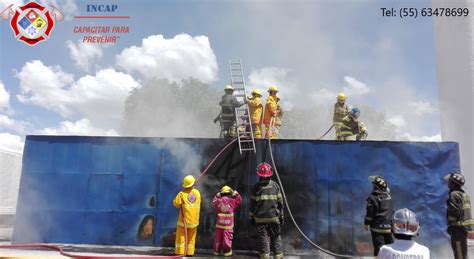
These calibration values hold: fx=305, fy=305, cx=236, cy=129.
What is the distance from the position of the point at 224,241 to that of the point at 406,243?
192 inches

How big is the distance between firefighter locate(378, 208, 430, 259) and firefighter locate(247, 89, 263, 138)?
6.34m

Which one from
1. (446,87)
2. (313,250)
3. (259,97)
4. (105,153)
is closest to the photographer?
(313,250)

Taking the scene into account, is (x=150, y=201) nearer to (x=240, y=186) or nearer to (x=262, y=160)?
(x=240, y=186)

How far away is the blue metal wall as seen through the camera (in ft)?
23.8

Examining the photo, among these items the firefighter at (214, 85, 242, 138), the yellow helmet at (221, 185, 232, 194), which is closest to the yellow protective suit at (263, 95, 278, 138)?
the firefighter at (214, 85, 242, 138)

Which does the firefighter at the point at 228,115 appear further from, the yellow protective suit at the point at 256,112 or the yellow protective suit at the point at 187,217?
the yellow protective suit at the point at 187,217

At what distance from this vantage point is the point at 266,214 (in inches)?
235

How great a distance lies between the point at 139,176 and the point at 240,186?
2.49m

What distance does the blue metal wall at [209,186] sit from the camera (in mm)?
7262

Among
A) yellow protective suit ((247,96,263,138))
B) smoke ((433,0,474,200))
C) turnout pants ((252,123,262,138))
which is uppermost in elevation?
smoke ((433,0,474,200))

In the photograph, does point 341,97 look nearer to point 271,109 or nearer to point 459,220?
point 271,109

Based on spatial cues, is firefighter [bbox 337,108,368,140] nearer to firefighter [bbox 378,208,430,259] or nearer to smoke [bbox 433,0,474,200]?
firefighter [bbox 378,208,430,259]

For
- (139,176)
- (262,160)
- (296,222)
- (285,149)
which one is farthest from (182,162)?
(296,222)

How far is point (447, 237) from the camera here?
23.7 ft
